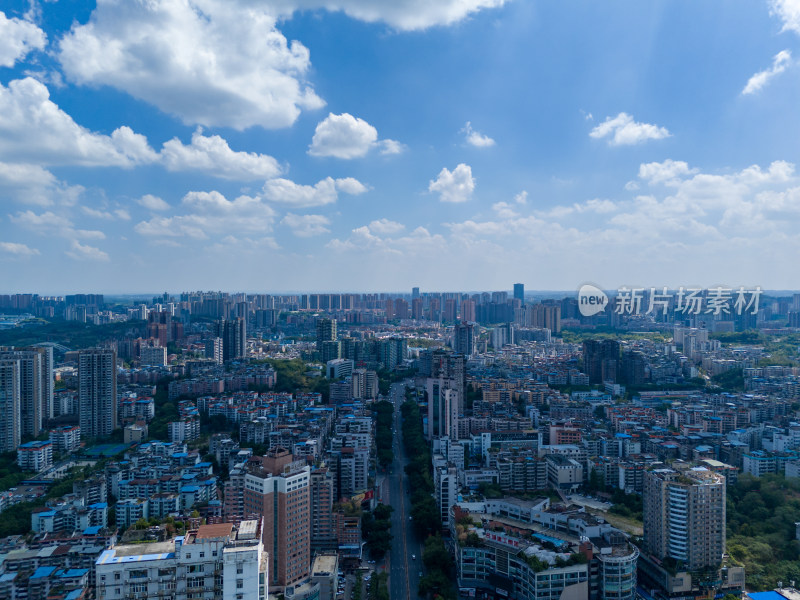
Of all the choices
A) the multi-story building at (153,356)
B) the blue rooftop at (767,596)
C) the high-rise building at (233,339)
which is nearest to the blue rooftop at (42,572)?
the blue rooftop at (767,596)

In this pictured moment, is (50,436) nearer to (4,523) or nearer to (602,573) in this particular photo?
(4,523)

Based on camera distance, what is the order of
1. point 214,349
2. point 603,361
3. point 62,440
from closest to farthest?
point 62,440, point 603,361, point 214,349

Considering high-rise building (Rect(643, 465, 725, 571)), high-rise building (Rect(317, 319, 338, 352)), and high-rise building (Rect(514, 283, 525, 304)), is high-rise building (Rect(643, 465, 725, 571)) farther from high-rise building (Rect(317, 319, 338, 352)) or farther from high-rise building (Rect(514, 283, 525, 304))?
high-rise building (Rect(514, 283, 525, 304))

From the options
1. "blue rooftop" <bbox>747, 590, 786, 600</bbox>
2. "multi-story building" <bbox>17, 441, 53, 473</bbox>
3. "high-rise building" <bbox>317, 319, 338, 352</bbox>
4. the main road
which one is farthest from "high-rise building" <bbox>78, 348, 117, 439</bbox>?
"blue rooftop" <bbox>747, 590, 786, 600</bbox>

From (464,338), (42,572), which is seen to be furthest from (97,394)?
(464,338)

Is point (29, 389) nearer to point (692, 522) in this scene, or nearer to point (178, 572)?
point (178, 572)

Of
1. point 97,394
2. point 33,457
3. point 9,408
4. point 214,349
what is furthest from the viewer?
point 214,349
